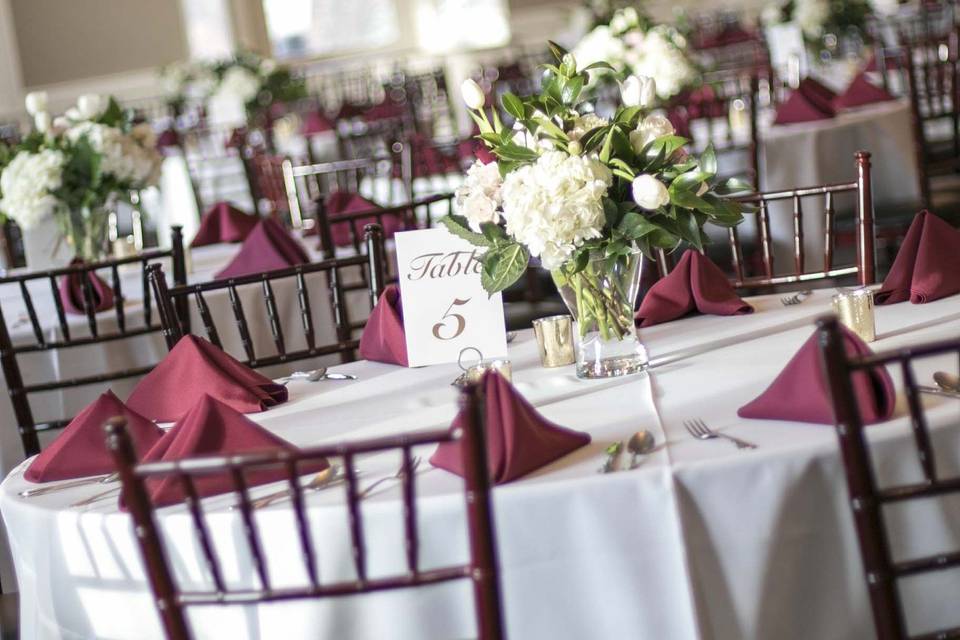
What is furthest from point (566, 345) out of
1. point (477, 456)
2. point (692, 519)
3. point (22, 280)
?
point (22, 280)

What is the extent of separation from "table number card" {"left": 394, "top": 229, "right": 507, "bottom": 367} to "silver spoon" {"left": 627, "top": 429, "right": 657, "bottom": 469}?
1.53 ft

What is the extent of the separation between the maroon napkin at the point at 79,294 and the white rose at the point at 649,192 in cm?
186

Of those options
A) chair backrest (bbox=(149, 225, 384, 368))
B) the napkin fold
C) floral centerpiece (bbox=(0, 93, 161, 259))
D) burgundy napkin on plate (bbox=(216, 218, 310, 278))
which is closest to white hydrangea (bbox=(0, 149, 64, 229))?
floral centerpiece (bbox=(0, 93, 161, 259))

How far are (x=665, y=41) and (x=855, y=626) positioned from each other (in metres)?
3.47

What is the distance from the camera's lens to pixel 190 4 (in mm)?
13766

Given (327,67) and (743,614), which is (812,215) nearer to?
(743,614)

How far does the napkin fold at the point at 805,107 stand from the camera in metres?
4.66

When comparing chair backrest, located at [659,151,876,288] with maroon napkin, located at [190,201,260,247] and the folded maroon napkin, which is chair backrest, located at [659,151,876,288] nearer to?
maroon napkin, located at [190,201,260,247]

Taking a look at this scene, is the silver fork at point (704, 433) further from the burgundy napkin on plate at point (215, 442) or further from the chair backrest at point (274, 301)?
the chair backrest at point (274, 301)

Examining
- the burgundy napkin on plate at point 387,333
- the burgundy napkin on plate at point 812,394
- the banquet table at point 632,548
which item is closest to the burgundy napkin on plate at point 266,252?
the burgundy napkin on plate at point 387,333

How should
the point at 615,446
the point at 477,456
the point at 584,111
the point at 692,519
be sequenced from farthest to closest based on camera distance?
the point at 584,111 → the point at 615,446 → the point at 692,519 → the point at 477,456

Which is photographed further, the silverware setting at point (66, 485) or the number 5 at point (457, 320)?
the number 5 at point (457, 320)

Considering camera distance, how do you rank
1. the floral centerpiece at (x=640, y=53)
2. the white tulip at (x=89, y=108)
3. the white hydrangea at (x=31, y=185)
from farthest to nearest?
the floral centerpiece at (x=640, y=53)
the white tulip at (x=89, y=108)
the white hydrangea at (x=31, y=185)

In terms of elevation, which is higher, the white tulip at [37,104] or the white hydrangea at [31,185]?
the white tulip at [37,104]
